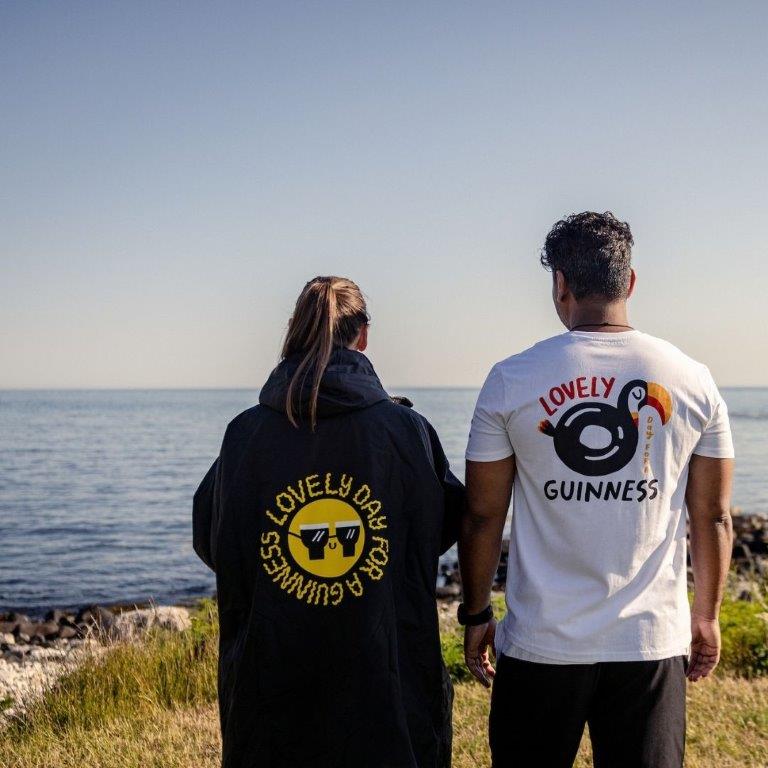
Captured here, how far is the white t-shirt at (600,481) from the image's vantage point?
2.73 m

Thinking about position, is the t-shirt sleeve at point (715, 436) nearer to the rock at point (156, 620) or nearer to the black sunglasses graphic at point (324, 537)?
the black sunglasses graphic at point (324, 537)

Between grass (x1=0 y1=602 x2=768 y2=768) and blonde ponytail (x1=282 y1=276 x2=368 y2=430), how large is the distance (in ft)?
9.13

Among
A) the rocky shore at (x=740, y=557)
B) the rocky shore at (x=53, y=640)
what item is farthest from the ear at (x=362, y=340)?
the rocky shore at (x=740, y=557)

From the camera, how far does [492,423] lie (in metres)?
2.85

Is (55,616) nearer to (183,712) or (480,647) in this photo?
(183,712)

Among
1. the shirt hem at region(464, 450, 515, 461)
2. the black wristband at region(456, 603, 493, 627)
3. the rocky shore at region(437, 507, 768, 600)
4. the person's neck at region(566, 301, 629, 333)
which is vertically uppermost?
the person's neck at region(566, 301, 629, 333)

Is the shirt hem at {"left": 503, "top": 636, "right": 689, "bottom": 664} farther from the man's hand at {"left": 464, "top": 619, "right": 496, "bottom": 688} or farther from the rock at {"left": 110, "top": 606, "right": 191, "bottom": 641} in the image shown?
the rock at {"left": 110, "top": 606, "right": 191, "bottom": 641}

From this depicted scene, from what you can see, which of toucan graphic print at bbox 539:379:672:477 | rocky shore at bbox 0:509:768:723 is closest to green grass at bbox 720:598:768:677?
rocky shore at bbox 0:509:768:723

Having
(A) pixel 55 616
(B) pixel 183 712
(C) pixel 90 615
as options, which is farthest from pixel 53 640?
(B) pixel 183 712

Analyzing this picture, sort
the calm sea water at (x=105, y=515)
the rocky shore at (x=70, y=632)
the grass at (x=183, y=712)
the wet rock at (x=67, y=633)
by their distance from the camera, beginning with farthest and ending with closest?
1. the calm sea water at (x=105, y=515)
2. the wet rock at (x=67, y=633)
3. the rocky shore at (x=70, y=632)
4. the grass at (x=183, y=712)

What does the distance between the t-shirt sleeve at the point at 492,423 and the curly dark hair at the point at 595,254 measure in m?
0.47

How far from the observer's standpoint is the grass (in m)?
4.64

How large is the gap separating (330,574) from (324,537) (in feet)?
0.46

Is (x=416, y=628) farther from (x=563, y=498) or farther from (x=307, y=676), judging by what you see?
(x=563, y=498)
